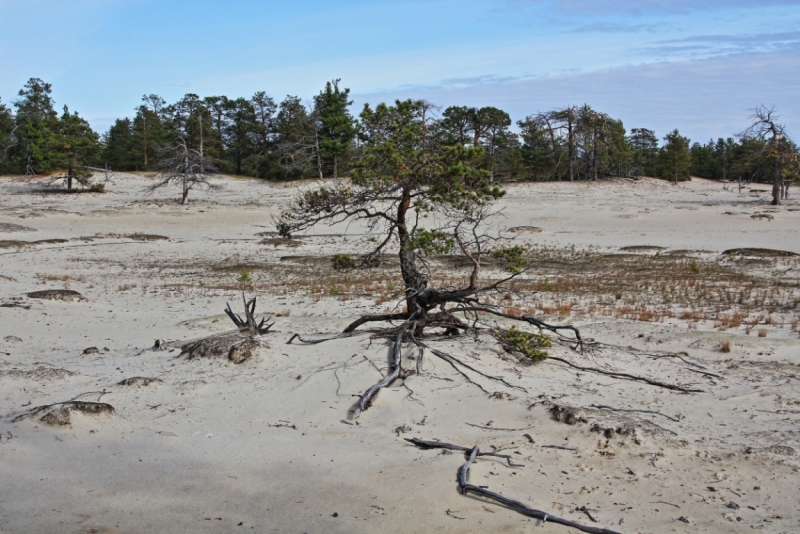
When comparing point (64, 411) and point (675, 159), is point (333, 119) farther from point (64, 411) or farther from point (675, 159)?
point (64, 411)

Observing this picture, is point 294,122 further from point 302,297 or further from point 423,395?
point 423,395

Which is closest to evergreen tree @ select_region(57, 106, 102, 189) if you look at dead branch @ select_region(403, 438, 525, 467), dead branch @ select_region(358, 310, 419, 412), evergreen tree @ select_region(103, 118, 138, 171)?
evergreen tree @ select_region(103, 118, 138, 171)

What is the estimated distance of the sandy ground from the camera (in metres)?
5.14

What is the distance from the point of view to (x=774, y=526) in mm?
4844

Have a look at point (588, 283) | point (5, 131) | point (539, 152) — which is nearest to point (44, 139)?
point (5, 131)

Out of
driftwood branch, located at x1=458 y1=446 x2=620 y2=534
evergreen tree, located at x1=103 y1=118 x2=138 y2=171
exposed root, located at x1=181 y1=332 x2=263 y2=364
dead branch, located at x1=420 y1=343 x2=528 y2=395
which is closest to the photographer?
driftwood branch, located at x1=458 y1=446 x2=620 y2=534

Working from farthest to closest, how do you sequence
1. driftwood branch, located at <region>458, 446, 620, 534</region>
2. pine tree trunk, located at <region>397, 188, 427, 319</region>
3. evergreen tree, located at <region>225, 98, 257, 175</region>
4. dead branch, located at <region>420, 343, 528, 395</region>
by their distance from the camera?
evergreen tree, located at <region>225, 98, 257, 175</region>, pine tree trunk, located at <region>397, 188, 427, 319</region>, dead branch, located at <region>420, 343, 528, 395</region>, driftwood branch, located at <region>458, 446, 620, 534</region>

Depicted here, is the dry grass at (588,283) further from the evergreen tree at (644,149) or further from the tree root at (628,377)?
the evergreen tree at (644,149)

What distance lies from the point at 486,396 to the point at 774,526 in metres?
3.28

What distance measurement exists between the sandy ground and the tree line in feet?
127

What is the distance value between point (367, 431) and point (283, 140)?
56.1 meters

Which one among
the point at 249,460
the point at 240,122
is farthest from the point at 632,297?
the point at 240,122

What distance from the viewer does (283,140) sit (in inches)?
2382

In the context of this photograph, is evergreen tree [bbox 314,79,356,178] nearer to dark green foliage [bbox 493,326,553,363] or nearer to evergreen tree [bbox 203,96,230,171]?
evergreen tree [bbox 203,96,230,171]
